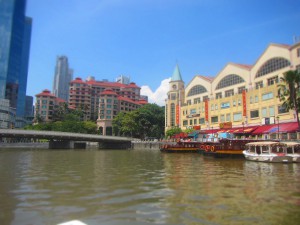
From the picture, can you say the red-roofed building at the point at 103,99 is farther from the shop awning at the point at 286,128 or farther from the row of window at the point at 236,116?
the shop awning at the point at 286,128

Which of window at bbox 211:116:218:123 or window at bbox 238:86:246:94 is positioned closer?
window at bbox 238:86:246:94

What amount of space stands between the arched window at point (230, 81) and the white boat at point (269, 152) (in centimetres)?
3509

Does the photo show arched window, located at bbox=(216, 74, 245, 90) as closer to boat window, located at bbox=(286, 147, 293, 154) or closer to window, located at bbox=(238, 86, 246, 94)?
window, located at bbox=(238, 86, 246, 94)

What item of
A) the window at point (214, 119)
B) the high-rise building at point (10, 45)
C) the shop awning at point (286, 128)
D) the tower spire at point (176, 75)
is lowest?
the shop awning at point (286, 128)

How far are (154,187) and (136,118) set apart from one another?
8725cm

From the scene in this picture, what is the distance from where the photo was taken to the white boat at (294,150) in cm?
3144

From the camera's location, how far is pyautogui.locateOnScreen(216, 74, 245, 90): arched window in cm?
6751

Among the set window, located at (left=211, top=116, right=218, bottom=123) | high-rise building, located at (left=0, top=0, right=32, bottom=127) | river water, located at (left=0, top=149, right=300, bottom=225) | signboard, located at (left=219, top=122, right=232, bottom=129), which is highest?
high-rise building, located at (left=0, top=0, right=32, bottom=127)

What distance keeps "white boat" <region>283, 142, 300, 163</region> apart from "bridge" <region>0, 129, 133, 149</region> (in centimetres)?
5500

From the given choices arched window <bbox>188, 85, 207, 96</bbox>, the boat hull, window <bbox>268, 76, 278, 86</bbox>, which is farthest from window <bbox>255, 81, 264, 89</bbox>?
the boat hull

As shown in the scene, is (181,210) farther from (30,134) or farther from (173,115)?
(173,115)

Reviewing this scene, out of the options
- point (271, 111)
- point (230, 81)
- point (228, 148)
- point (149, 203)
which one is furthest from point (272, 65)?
Answer: point (149, 203)

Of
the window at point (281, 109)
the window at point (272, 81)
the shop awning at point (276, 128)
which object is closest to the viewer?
the shop awning at point (276, 128)

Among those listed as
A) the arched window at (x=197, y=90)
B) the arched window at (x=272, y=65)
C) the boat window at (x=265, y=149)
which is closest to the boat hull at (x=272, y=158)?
the boat window at (x=265, y=149)
